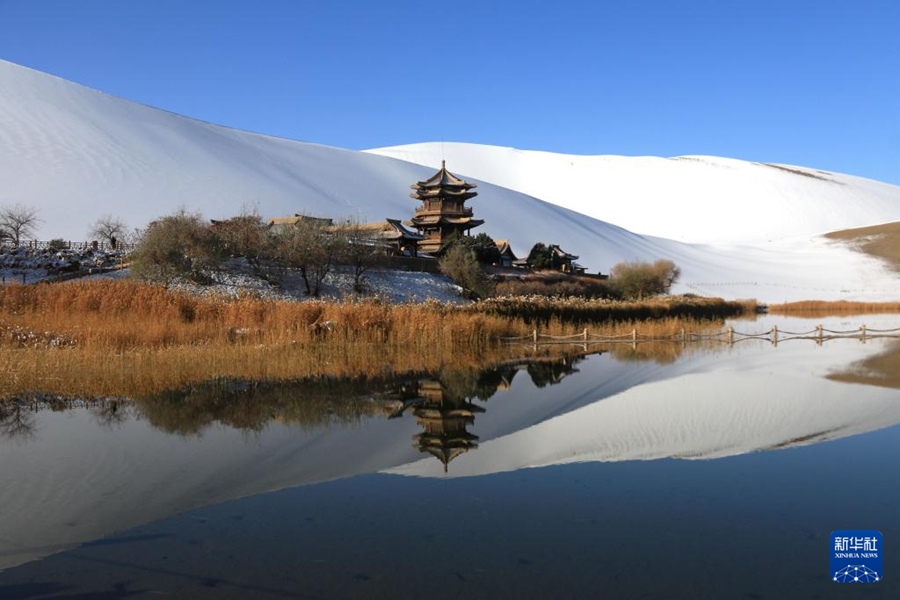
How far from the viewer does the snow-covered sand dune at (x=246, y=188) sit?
5031cm

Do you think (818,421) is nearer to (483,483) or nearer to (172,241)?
(483,483)

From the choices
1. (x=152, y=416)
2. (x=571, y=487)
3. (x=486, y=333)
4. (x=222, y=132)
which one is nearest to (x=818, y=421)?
(x=571, y=487)

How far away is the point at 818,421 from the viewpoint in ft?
28.2

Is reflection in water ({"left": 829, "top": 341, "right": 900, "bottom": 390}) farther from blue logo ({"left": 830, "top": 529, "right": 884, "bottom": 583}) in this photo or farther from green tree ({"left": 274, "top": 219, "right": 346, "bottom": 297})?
green tree ({"left": 274, "top": 219, "right": 346, "bottom": 297})

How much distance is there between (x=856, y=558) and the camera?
4.04m

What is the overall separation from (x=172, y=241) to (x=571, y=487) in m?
22.4

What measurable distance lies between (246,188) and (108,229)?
19957 millimetres

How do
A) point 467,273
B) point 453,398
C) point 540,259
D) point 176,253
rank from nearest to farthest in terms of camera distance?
point 453,398 → point 176,253 → point 467,273 → point 540,259

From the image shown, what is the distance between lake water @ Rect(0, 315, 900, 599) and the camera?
151 inches

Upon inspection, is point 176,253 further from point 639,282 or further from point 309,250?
point 639,282

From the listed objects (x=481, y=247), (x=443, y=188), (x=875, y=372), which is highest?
(x=443, y=188)

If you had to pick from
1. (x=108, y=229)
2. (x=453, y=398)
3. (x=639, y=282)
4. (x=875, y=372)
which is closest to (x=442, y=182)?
(x=639, y=282)

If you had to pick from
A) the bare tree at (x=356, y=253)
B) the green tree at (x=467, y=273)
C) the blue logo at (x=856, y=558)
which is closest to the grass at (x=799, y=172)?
the green tree at (x=467, y=273)

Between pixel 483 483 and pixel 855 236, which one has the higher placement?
pixel 855 236
